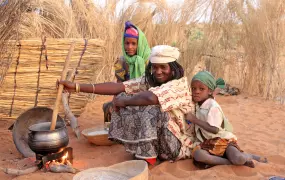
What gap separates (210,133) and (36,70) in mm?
2404

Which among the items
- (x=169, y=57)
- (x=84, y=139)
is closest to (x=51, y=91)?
(x=84, y=139)

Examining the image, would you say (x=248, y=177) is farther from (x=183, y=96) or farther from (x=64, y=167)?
(x=64, y=167)

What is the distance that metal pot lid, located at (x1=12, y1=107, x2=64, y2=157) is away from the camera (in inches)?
111

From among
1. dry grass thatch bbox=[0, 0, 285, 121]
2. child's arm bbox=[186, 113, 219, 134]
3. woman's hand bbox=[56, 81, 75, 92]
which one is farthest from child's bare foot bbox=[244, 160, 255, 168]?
dry grass thatch bbox=[0, 0, 285, 121]

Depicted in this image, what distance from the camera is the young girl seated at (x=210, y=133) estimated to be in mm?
2406

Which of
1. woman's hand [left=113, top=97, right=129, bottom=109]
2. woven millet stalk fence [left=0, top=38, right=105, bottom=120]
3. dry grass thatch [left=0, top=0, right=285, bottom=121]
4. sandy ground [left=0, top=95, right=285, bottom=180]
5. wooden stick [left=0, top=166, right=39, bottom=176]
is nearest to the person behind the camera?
wooden stick [left=0, top=166, right=39, bottom=176]

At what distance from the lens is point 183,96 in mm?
2459

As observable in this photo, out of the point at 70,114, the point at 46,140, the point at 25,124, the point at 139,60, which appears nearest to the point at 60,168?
the point at 46,140

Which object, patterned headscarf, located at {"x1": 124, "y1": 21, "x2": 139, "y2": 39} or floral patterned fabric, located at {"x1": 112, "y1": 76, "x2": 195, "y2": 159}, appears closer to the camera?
floral patterned fabric, located at {"x1": 112, "y1": 76, "x2": 195, "y2": 159}

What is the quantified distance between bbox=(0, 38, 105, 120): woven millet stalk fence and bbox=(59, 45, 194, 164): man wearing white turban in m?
1.47

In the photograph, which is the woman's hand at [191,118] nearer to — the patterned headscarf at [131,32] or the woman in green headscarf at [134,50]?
the woman in green headscarf at [134,50]

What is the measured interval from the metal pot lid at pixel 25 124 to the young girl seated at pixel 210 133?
51.3 inches

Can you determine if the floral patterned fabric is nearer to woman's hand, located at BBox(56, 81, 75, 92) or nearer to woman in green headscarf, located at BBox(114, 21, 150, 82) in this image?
woman's hand, located at BBox(56, 81, 75, 92)

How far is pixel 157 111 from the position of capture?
245 centimetres
